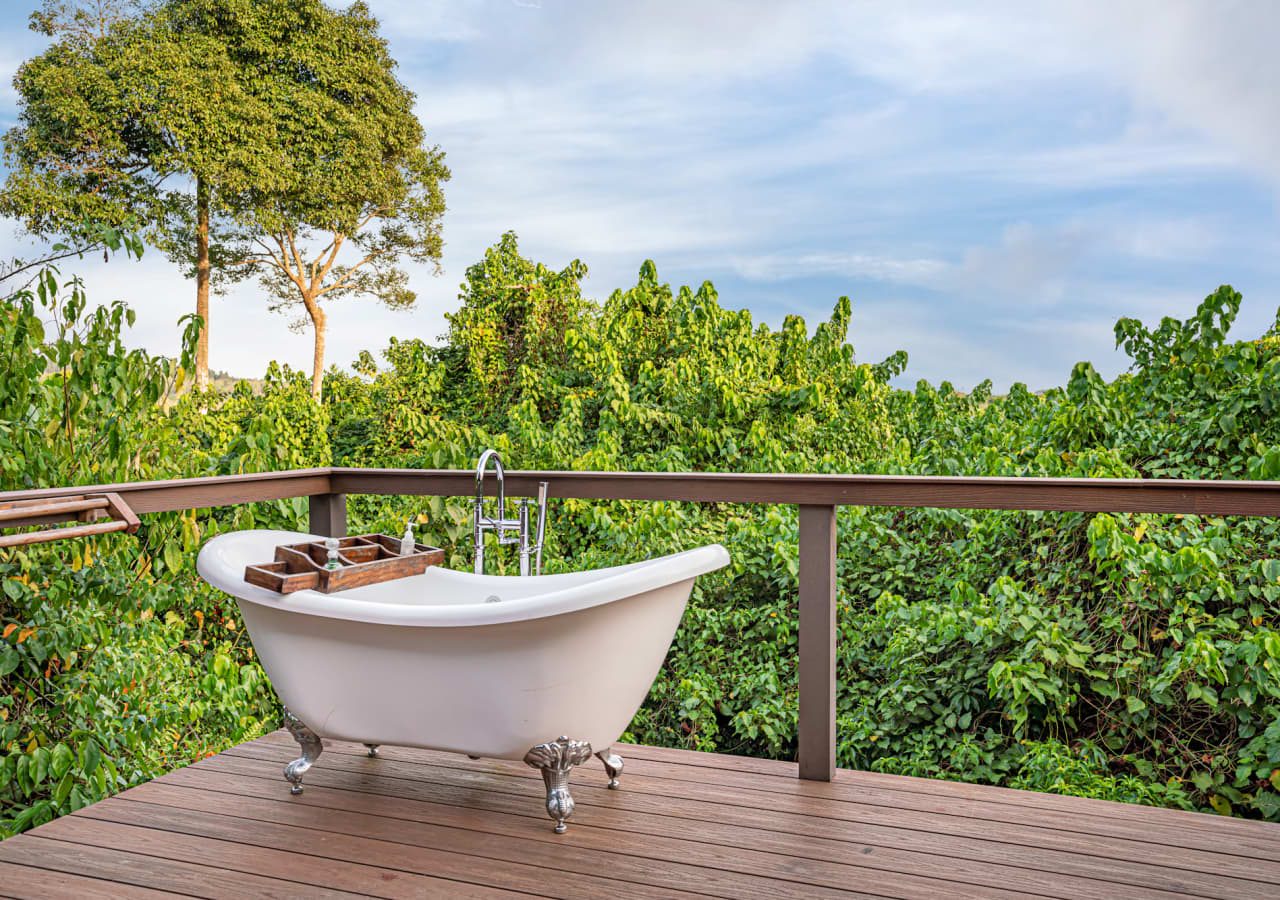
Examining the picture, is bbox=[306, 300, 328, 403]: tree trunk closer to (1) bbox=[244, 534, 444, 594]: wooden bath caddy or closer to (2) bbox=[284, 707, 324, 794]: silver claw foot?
(1) bbox=[244, 534, 444, 594]: wooden bath caddy

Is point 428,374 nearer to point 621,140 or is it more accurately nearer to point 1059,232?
point 621,140

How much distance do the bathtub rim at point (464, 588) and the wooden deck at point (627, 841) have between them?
1.44ft

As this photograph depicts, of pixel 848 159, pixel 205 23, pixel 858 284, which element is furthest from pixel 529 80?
pixel 205 23

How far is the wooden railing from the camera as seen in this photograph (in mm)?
1950

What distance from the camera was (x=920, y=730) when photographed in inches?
152

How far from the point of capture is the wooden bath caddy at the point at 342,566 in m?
2.07

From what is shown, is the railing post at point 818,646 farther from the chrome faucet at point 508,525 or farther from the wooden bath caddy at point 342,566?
the wooden bath caddy at point 342,566

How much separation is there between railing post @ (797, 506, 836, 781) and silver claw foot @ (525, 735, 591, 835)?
60 cm

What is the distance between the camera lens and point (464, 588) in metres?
2.44

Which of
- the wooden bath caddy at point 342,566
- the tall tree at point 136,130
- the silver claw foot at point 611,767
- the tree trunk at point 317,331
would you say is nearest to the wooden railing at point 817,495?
the wooden bath caddy at point 342,566

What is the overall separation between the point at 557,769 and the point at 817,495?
846 millimetres

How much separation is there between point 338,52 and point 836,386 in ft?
30.8

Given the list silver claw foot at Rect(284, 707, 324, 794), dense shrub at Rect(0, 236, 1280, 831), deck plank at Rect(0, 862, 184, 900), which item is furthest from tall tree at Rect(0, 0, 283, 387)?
deck plank at Rect(0, 862, 184, 900)

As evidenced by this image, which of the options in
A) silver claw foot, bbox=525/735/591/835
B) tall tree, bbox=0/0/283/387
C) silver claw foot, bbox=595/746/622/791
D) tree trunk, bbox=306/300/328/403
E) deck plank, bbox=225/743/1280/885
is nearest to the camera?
deck plank, bbox=225/743/1280/885
